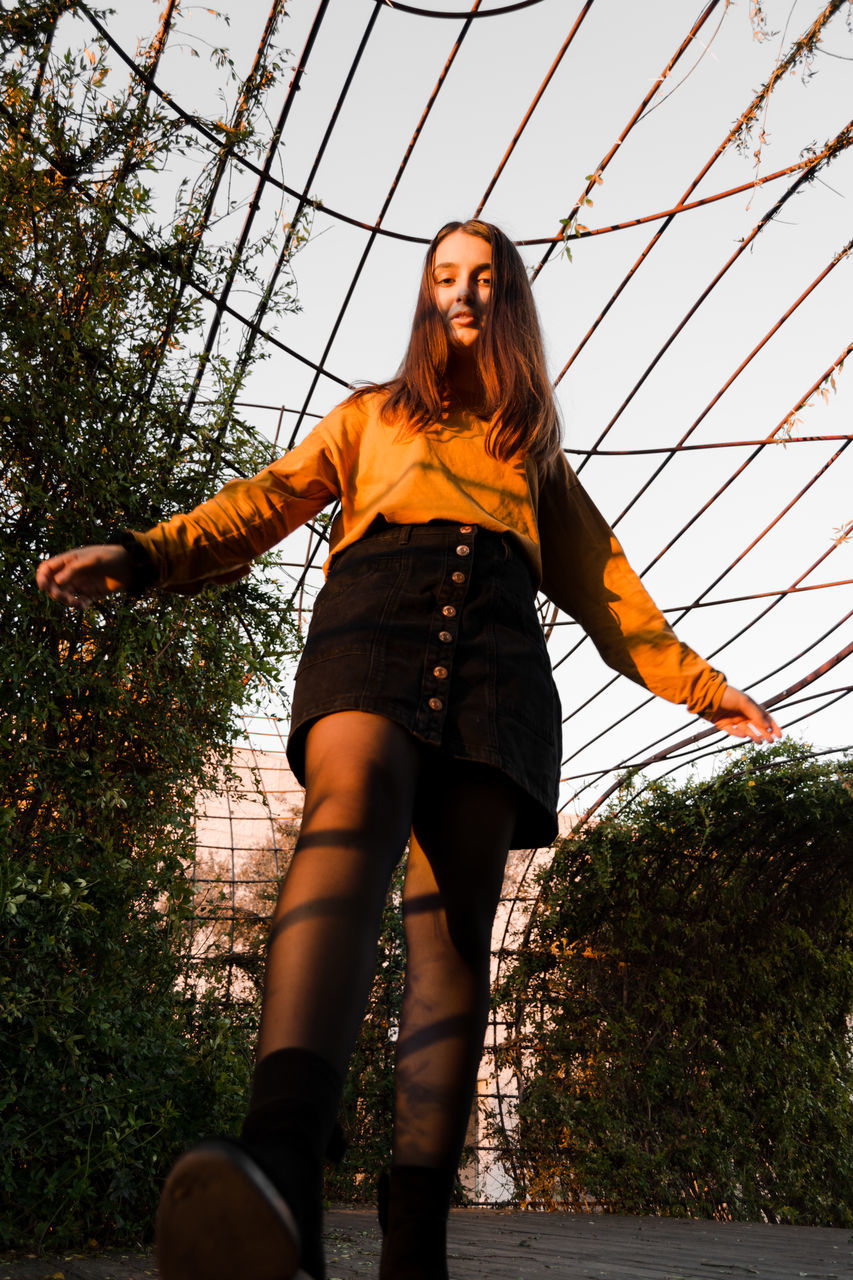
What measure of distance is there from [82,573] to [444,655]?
41 cm

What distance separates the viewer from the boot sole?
23.2 inches

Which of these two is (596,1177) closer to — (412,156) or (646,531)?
(646,531)

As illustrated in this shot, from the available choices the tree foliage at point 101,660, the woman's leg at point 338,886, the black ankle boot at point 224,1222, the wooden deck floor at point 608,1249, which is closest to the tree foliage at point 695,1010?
the wooden deck floor at point 608,1249

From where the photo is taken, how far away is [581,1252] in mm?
2764

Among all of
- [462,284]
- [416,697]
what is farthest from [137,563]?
[462,284]

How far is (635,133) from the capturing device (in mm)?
2713

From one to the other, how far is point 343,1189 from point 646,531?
3.31 metres

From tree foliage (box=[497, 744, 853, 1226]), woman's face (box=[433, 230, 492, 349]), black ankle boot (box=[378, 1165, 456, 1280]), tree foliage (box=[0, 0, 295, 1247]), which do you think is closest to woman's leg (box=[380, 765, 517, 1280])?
black ankle boot (box=[378, 1165, 456, 1280])

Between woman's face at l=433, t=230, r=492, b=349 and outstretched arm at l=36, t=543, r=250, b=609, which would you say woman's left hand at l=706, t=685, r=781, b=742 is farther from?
outstretched arm at l=36, t=543, r=250, b=609

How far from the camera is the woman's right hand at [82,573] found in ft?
3.38

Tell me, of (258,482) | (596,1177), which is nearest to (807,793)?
(596,1177)

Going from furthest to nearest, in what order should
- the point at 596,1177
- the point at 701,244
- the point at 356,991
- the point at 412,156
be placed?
the point at 596,1177 < the point at 701,244 < the point at 412,156 < the point at 356,991

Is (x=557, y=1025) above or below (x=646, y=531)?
below

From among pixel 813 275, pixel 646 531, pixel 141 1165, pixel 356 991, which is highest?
pixel 813 275
